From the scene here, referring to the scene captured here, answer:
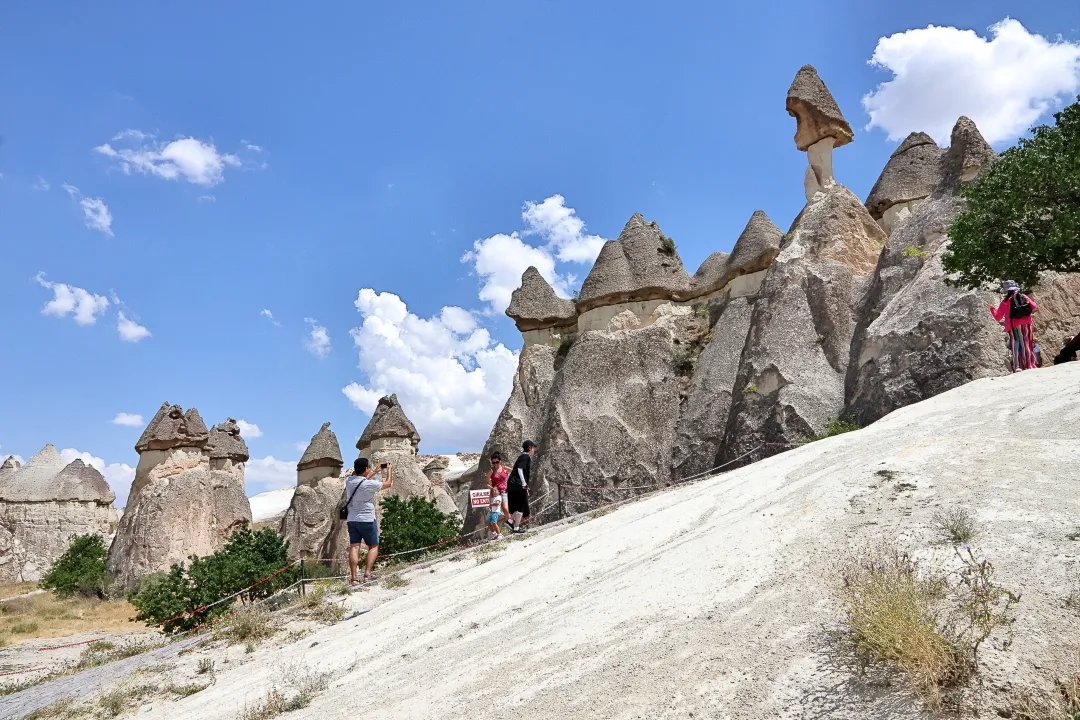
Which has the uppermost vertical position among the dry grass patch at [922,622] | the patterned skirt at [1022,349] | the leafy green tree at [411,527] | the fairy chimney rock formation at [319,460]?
the fairy chimney rock formation at [319,460]

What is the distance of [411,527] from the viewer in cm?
1744

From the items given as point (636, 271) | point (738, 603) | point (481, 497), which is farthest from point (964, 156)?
point (738, 603)

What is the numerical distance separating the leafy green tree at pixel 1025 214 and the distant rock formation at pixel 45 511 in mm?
27071

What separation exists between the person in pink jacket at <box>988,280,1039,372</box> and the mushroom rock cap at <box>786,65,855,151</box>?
8.37 metres

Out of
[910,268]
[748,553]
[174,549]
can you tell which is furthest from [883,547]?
[174,549]

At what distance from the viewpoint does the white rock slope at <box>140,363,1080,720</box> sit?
304cm

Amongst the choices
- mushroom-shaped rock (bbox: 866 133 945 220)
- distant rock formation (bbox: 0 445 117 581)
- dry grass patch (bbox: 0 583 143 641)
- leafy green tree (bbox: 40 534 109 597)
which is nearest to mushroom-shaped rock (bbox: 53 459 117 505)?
distant rock formation (bbox: 0 445 117 581)

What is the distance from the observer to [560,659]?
381 cm

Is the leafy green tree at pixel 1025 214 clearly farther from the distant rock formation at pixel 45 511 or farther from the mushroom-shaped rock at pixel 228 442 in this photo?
the distant rock formation at pixel 45 511

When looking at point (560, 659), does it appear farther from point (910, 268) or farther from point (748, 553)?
point (910, 268)

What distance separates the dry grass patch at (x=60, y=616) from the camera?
1534cm

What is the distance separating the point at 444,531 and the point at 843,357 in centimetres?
979

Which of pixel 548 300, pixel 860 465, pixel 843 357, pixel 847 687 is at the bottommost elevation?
pixel 847 687

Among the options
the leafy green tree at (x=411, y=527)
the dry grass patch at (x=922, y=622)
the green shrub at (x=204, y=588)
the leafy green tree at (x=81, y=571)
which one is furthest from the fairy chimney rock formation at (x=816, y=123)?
the leafy green tree at (x=81, y=571)
